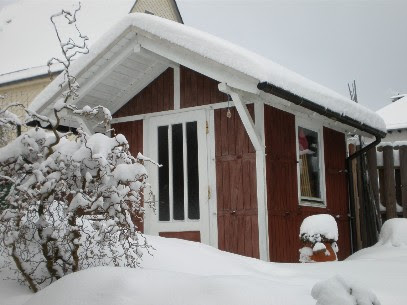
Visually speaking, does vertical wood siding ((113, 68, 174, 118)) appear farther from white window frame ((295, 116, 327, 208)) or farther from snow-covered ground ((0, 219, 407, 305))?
snow-covered ground ((0, 219, 407, 305))

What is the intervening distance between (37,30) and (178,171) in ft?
39.7

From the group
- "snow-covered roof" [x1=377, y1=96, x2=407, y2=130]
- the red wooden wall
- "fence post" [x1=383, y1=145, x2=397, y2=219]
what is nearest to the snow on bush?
the red wooden wall

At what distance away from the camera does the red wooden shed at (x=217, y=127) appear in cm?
809

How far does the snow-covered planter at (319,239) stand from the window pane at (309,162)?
1873mm

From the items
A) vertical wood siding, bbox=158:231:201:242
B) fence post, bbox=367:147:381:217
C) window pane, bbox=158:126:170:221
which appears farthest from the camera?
fence post, bbox=367:147:381:217

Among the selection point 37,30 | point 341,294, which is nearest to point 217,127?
point 341,294

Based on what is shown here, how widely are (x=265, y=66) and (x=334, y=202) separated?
3.61 meters

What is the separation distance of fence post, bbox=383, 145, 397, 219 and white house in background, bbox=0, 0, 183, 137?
359 inches

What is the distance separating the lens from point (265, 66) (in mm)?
7656

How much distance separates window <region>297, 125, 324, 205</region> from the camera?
9.45m

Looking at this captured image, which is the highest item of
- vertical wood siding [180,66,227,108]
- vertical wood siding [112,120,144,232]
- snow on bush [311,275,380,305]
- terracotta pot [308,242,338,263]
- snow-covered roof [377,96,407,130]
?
snow-covered roof [377,96,407,130]

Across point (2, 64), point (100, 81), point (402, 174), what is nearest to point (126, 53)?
point (100, 81)

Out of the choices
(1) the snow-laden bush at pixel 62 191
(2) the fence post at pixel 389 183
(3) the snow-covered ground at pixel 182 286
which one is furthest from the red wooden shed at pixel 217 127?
(1) the snow-laden bush at pixel 62 191

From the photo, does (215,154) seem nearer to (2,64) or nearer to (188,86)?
(188,86)
